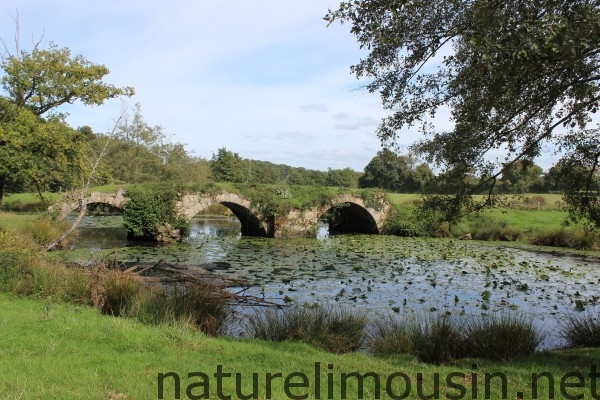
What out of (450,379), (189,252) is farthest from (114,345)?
(189,252)

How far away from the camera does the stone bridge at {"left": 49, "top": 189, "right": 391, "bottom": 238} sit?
22.1 m

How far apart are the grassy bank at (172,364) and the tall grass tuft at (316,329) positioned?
61cm

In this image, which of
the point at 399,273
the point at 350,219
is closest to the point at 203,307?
the point at 399,273

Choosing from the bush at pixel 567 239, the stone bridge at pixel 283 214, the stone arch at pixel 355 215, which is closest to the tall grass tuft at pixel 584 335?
the bush at pixel 567 239

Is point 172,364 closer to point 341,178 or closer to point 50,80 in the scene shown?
point 50,80

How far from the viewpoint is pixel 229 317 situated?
8.45 metres

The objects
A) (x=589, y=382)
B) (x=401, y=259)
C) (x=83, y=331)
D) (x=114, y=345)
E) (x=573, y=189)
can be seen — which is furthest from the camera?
(x=401, y=259)

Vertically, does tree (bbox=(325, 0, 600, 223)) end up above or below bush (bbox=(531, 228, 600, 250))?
above

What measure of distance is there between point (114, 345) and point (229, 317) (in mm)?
2869

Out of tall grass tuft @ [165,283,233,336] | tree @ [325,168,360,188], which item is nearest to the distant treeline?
tree @ [325,168,360,188]

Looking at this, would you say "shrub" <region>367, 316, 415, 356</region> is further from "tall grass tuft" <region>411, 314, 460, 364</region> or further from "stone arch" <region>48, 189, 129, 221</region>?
"stone arch" <region>48, 189, 129, 221</region>

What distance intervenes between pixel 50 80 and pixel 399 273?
905 inches

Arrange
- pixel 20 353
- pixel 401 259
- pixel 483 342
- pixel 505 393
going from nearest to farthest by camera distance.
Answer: pixel 505 393 → pixel 20 353 → pixel 483 342 → pixel 401 259

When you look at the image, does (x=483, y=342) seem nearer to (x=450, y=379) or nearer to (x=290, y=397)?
(x=450, y=379)
